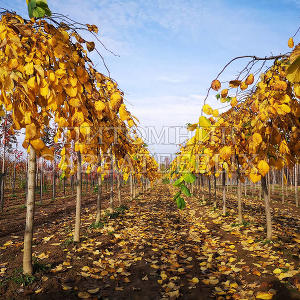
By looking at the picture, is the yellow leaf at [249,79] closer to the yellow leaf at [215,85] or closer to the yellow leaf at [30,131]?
the yellow leaf at [215,85]

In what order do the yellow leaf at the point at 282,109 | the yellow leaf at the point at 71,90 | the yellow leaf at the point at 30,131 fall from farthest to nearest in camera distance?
1. the yellow leaf at the point at 282,109
2. the yellow leaf at the point at 71,90
3. the yellow leaf at the point at 30,131

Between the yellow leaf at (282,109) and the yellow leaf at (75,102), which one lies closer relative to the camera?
the yellow leaf at (75,102)

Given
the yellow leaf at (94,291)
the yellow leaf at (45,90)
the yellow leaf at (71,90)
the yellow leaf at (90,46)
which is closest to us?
the yellow leaf at (45,90)

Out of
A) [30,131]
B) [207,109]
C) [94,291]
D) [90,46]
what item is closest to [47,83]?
[30,131]

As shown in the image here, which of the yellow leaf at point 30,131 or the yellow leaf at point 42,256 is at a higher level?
the yellow leaf at point 30,131

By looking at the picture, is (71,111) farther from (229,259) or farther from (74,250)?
(229,259)

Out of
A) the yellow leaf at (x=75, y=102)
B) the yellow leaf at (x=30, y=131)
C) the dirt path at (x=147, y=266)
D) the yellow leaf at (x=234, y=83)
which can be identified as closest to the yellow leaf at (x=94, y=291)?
the dirt path at (x=147, y=266)

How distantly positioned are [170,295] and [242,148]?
3.40m

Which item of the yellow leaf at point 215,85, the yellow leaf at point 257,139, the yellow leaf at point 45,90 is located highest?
the yellow leaf at point 215,85

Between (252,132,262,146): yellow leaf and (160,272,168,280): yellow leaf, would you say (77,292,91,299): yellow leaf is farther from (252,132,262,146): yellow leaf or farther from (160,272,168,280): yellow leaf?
(252,132,262,146): yellow leaf

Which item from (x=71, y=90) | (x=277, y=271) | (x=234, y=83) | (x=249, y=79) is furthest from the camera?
(x=277, y=271)

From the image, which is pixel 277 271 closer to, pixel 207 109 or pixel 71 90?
pixel 207 109

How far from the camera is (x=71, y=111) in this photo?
187 centimetres

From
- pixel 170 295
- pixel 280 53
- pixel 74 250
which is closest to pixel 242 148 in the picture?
pixel 280 53
